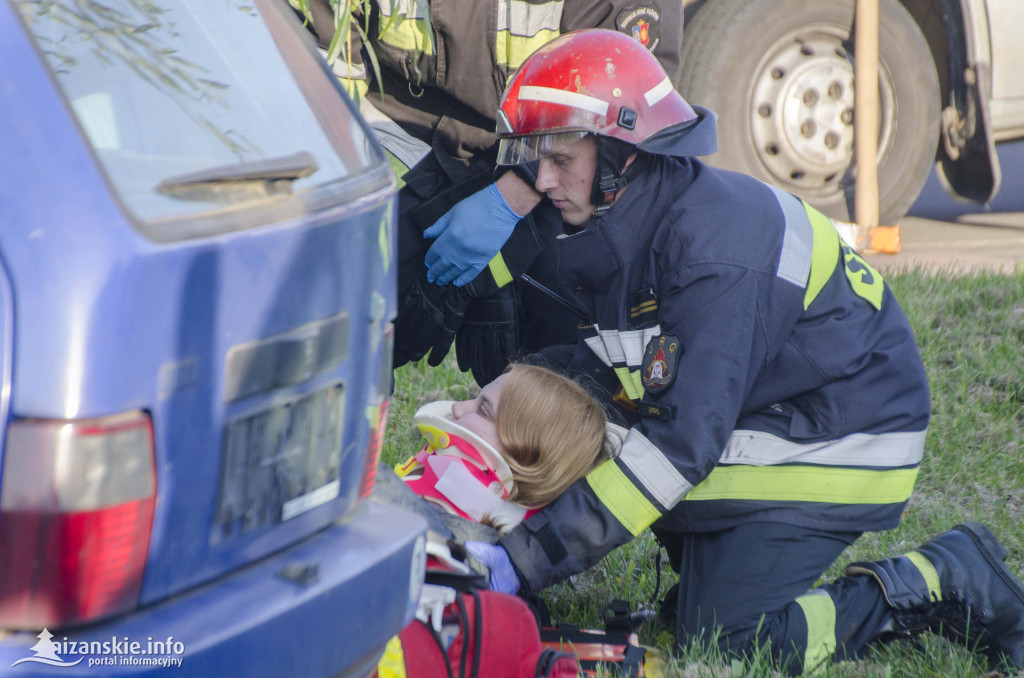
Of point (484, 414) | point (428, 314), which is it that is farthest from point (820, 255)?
point (428, 314)

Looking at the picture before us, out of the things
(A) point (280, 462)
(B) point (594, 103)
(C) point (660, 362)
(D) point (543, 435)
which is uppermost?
(B) point (594, 103)

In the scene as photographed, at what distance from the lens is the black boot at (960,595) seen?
2.73 meters

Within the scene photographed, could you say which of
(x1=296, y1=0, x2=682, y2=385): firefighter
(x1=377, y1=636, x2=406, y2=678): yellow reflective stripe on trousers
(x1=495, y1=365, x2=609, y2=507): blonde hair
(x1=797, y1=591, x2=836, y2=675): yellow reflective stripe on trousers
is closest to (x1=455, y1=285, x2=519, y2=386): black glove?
(x1=296, y1=0, x2=682, y2=385): firefighter

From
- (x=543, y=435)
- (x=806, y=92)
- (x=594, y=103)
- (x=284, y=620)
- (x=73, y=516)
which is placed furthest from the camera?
(x=806, y=92)

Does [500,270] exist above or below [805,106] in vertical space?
below

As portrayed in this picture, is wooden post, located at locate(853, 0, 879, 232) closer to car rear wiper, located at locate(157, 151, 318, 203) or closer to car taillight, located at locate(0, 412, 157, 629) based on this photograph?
car rear wiper, located at locate(157, 151, 318, 203)

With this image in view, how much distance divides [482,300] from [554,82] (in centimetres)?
99

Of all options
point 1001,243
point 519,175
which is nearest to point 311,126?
point 519,175

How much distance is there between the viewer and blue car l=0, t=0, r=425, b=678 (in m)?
1.24

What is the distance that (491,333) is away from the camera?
3.60 metres

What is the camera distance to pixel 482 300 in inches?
139

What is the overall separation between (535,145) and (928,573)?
161cm

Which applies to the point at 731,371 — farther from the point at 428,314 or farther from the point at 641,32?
the point at 641,32

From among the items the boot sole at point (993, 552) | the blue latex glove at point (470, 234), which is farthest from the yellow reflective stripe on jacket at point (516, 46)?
the boot sole at point (993, 552)
